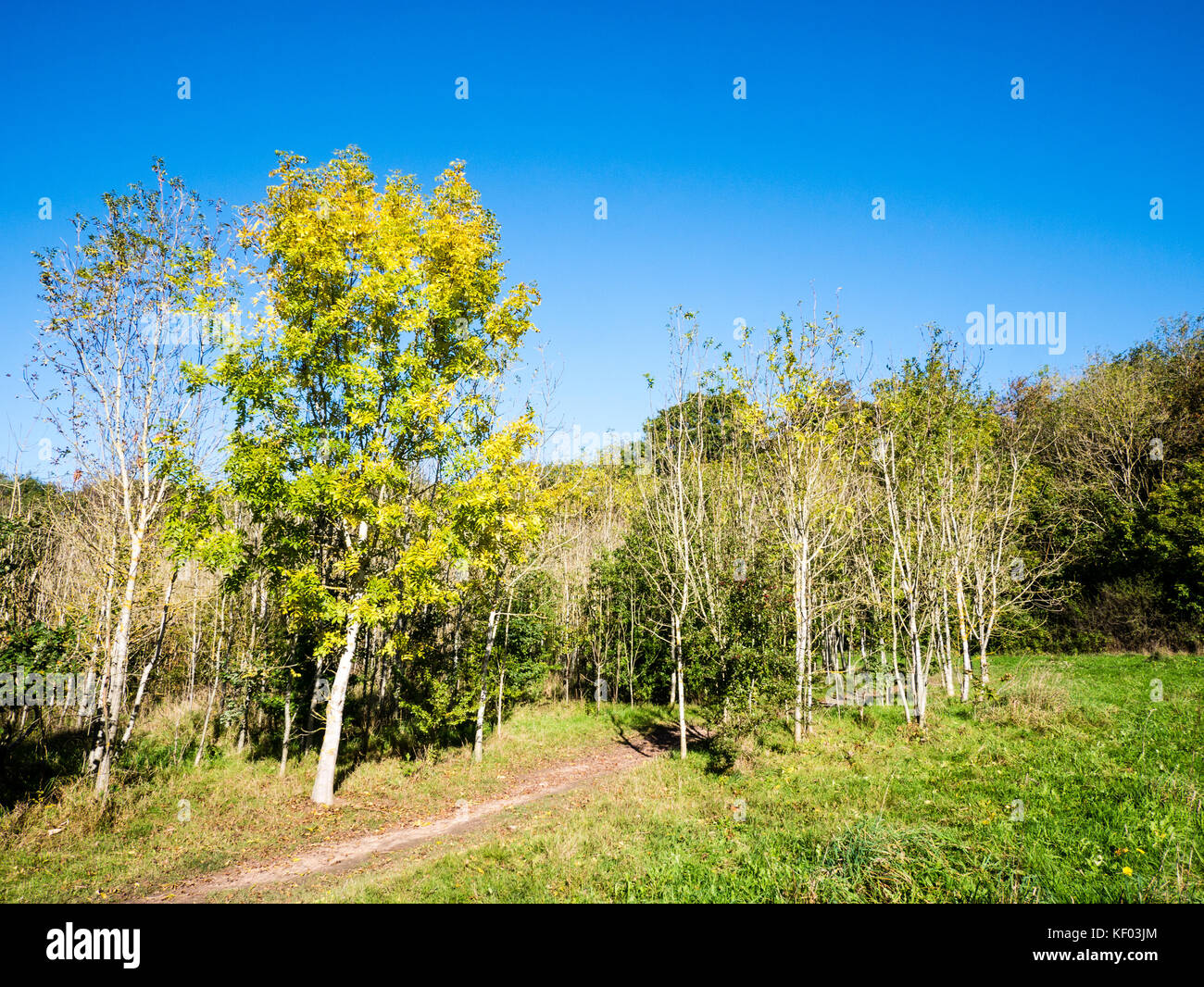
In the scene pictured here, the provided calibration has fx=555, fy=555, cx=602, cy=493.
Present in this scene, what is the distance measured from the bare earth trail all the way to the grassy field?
18.8 inches

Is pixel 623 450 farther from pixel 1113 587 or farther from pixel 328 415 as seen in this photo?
pixel 1113 587

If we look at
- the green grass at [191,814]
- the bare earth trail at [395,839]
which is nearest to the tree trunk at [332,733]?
the green grass at [191,814]

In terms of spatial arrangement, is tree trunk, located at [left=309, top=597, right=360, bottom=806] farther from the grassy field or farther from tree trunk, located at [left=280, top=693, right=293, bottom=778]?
tree trunk, located at [left=280, top=693, right=293, bottom=778]

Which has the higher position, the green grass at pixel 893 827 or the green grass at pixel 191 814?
the green grass at pixel 893 827

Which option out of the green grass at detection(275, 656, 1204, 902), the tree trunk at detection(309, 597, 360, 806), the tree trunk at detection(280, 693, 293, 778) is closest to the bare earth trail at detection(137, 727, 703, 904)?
the green grass at detection(275, 656, 1204, 902)

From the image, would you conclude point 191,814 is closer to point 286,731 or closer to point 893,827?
point 286,731

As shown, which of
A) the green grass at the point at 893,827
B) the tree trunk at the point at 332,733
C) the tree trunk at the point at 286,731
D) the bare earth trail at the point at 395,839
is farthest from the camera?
the tree trunk at the point at 286,731

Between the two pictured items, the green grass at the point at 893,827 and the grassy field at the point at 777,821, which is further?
the grassy field at the point at 777,821

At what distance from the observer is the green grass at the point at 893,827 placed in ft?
19.6

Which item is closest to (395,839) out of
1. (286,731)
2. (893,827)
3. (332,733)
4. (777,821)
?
(332,733)

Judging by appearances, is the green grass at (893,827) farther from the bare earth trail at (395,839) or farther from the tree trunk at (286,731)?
the tree trunk at (286,731)

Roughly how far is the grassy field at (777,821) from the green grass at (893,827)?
0.04 m

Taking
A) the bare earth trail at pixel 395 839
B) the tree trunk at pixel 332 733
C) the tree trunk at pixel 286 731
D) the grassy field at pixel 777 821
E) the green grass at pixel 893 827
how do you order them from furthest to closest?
the tree trunk at pixel 286 731 < the tree trunk at pixel 332 733 < the bare earth trail at pixel 395 839 < the grassy field at pixel 777 821 < the green grass at pixel 893 827
